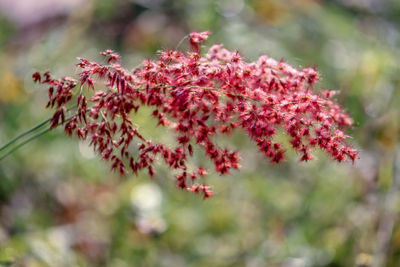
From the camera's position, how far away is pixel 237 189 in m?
5.44

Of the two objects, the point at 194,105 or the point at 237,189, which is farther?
the point at 237,189

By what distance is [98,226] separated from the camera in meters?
5.07

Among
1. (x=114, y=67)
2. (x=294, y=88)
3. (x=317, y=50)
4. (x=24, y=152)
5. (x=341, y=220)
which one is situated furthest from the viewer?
(x=317, y=50)

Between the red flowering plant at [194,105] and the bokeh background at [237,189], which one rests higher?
the bokeh background at [237,189]

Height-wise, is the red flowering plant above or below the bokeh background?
below

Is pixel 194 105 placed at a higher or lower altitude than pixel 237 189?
lower

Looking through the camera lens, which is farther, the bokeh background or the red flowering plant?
the bokeh background

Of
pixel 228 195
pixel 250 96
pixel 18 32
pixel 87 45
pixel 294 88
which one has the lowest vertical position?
pixel 250 96

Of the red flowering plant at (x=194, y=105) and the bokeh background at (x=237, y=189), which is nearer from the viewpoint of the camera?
the red flowering plant at (x=194, y=105)

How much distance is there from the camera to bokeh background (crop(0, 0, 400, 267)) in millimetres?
4359

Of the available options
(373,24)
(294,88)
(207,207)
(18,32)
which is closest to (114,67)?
(294,88)

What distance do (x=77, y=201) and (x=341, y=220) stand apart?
2.68 metres

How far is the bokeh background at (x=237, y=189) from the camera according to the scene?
436 cm

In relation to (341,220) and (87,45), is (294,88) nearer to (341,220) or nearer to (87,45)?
(341,220)
